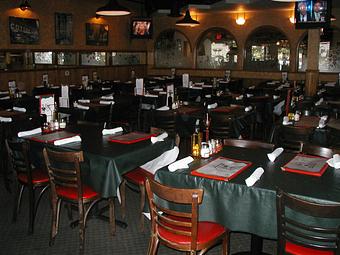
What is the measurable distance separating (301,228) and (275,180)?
0.43 metres

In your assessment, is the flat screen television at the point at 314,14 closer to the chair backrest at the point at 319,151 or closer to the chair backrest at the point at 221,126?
the chair backrest at the point at 221,126

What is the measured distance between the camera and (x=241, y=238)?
12.3 feet

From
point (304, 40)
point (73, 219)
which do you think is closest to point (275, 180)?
point (73, 219)

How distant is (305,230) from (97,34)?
11490 mm

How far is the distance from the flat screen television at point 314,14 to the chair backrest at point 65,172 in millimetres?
7280

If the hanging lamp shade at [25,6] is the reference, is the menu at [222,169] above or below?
below

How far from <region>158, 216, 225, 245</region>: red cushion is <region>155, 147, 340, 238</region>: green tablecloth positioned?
41mm

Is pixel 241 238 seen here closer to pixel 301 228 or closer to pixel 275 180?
pixel 275 180

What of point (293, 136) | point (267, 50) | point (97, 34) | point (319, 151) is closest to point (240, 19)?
point (267, 50)

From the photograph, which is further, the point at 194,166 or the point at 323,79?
the point at 323,79

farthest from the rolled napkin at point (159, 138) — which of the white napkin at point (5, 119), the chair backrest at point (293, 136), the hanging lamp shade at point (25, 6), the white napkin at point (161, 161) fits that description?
the hanging lamp shade at point (25, 6)

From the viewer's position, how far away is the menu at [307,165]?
2.84 meters

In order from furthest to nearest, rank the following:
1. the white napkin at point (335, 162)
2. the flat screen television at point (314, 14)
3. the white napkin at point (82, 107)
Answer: the flat screen television at point (314, 14) → the white napkin at point (82, 107) → the white napkin at point (335, 162)

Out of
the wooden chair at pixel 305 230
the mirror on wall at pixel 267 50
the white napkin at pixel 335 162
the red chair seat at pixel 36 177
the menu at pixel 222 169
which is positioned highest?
the mirror on wall at pixel 267 50
